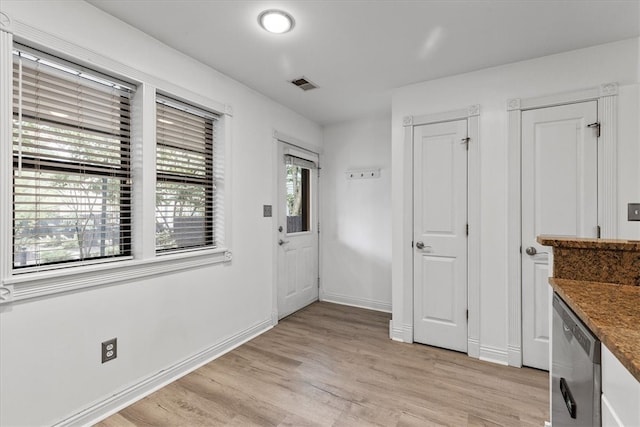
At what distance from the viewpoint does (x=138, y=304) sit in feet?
→ 6.68

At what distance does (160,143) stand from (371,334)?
8.40ft

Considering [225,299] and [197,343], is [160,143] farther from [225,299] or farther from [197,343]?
[197,343]

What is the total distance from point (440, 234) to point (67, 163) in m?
2.77

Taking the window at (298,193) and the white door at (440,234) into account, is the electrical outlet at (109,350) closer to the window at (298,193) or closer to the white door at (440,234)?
the window at (298,193)

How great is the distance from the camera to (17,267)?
1.57 metres

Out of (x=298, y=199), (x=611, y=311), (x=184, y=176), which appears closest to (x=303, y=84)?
(x=184, y=176)

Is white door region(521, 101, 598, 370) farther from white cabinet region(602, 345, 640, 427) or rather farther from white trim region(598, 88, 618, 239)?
white cabinet region(602, 345, 640, 427)

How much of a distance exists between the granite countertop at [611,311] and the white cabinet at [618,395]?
0.08m

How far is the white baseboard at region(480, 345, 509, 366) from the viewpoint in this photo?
97.7 inches

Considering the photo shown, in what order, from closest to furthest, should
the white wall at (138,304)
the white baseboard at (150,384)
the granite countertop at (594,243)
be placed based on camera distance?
the granite countertop at (594,243) → the white wall at (138,304) → the white baseboard at (150,384)

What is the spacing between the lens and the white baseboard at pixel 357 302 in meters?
3.83

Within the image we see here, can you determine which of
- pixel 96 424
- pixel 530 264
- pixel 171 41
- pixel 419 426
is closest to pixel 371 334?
pixel 419 426

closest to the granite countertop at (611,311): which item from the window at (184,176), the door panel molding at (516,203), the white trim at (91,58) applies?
the door panel molding at (516,203)

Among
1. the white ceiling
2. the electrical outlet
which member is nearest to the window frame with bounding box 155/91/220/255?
the white ceiling
